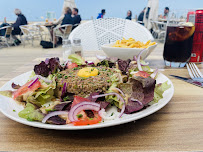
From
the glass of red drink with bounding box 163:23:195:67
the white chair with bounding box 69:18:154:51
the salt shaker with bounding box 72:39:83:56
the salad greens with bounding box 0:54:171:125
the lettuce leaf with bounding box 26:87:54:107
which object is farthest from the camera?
the white chair with bounding box 69:18:154:51

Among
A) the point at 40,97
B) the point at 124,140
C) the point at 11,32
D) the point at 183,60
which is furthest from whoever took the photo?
the point at 11,32

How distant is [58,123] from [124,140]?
0.28m

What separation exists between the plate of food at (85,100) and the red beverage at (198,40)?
781 mm

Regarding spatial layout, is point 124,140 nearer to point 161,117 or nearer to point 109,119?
point 109,119

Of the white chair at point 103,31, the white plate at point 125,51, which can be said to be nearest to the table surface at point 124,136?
the white plate at point 125,51

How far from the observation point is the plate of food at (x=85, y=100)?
746 millimetres

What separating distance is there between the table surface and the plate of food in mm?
53

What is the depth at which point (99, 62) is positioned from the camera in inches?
56.2

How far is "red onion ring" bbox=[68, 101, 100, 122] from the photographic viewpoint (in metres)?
0.76

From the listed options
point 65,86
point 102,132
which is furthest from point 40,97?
point 102,132

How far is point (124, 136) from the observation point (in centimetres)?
73

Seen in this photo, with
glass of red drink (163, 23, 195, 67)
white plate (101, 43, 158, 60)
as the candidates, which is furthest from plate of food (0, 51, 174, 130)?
glass of red drink (163, 23, 195, 67)

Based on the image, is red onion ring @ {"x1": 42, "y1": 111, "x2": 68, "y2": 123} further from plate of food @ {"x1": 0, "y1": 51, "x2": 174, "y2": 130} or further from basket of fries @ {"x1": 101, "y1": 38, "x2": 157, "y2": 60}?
basket of fries @ {"x1": 101, "y1": 38, "x2": 157, "y2": 60}

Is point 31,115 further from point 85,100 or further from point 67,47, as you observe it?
point 67,47
